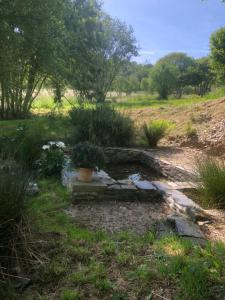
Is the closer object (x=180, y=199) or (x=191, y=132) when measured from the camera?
(x=180, y=199)

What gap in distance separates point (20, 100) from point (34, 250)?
34.9 ft

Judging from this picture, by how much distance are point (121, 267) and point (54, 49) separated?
9781mm

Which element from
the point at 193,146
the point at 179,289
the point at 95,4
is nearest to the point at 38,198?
the point at 179,289

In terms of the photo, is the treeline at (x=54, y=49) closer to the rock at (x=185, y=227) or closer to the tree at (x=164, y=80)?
the rock at (x=185, y=227)

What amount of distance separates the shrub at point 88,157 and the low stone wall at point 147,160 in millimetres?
1783

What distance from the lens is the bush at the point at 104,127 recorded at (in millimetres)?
8086

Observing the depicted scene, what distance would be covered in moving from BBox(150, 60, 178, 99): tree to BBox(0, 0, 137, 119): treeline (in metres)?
7.76

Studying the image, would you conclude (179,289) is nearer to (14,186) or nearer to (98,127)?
(14,186)

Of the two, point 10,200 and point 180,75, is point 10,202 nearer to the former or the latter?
point 10,200

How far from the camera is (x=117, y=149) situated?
7938 mm

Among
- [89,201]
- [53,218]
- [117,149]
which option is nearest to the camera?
[53,218]

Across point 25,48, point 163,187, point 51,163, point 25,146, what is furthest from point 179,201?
point 25,48

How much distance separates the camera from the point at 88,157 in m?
5.02

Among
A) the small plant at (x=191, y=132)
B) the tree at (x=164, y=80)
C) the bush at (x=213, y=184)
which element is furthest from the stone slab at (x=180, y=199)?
the tree at (x=164, y=80)
